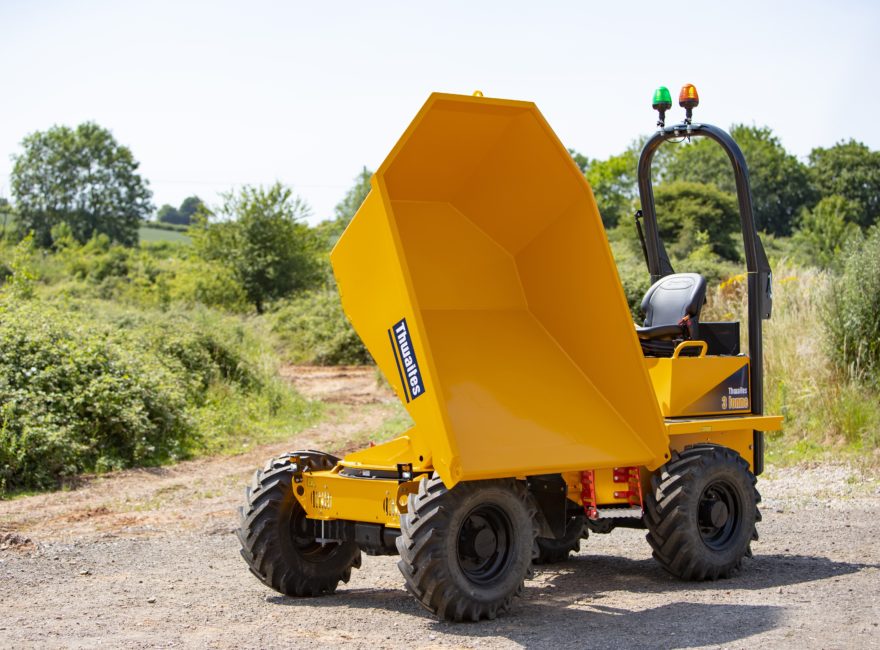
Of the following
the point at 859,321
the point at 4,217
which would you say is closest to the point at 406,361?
the point at 859,321

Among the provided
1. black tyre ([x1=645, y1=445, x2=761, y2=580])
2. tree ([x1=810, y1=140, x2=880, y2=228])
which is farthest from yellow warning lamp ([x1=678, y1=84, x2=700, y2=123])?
tree ([x1=810, y1=140, x2=880, y2=228])

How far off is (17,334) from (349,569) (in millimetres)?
8142

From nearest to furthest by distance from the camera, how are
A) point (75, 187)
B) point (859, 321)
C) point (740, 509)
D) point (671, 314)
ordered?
point (740, 509), point (671, 314), point (859, 321), point (75, 187)

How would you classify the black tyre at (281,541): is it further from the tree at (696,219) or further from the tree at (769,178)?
the tree at (769,178)

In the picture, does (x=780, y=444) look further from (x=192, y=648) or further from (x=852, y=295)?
(x=192, y=648)

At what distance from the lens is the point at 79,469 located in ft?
41.7

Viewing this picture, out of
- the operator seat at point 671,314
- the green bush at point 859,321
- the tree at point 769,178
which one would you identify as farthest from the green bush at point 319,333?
the tree at point 769,178

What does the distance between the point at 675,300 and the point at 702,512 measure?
1639 millimetres

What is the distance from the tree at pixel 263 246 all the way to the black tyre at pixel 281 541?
30.2 meters

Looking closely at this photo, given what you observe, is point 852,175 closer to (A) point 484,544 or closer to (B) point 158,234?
(B) point 158,234

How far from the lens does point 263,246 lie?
123ft

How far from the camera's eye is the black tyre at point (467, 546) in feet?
18.6

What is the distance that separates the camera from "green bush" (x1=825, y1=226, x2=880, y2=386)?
13227 mm

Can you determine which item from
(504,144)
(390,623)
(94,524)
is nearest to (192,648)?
(390,623)
